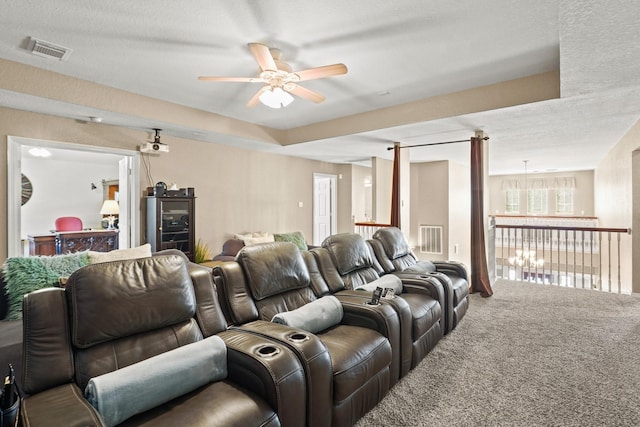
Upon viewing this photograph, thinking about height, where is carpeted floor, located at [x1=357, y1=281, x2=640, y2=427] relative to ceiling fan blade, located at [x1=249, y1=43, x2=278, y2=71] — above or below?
below

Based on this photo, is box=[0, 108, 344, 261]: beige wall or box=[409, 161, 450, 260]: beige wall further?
box=[409, 161, 450, 260]: beige wall

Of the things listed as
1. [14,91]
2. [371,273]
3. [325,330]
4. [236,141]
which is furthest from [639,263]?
[14,91]

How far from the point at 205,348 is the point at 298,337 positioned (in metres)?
0.49

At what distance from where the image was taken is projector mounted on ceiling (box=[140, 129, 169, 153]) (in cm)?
483

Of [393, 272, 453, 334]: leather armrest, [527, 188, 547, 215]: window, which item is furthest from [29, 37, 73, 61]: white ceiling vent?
[527, 188, 547, 215]: window

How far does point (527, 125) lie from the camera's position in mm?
4551

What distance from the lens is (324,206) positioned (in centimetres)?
847

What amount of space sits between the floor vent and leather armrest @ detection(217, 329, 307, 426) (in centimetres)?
703

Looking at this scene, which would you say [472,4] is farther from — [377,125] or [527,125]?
[527,125]

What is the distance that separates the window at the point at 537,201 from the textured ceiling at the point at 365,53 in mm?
7084

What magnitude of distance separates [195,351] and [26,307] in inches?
30.2

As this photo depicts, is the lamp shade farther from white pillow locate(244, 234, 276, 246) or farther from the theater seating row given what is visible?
the theater seating row

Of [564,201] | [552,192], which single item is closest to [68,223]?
[552,192]

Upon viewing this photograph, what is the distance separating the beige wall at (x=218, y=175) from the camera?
4070 mm
